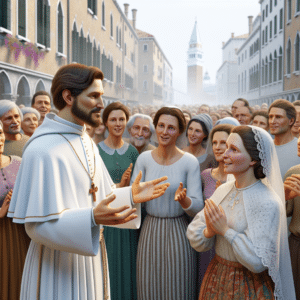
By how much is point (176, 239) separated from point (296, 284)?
1.08 metres

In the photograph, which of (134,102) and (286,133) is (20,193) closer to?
(286,133)

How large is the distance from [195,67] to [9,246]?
99.6 m

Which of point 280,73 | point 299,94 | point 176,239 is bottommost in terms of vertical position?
point 176,239

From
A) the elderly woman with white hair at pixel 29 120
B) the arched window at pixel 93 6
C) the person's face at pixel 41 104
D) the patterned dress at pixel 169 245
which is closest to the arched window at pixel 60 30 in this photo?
the arched window at pixel 93 6

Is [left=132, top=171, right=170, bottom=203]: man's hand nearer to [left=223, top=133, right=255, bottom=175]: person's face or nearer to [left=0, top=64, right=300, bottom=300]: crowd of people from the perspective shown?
[left=0, top=64, right=300, bottom=300]: crowd of people

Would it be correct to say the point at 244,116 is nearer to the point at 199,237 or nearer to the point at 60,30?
the point at 199,237

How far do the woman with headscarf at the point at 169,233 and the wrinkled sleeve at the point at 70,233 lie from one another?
5.00 ft

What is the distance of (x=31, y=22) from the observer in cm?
1164

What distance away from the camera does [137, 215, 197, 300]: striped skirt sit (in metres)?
3.39

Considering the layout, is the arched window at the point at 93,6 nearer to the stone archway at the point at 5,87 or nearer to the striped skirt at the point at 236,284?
the stone archway at the point at 5,87

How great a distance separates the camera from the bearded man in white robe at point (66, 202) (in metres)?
1.92

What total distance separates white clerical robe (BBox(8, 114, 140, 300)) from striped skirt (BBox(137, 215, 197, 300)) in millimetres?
1252

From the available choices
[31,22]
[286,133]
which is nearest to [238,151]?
[286,133]

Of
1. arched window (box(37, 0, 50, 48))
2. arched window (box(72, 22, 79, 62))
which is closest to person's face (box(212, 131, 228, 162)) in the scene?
arched window (box(37, 0, 50, 48))
